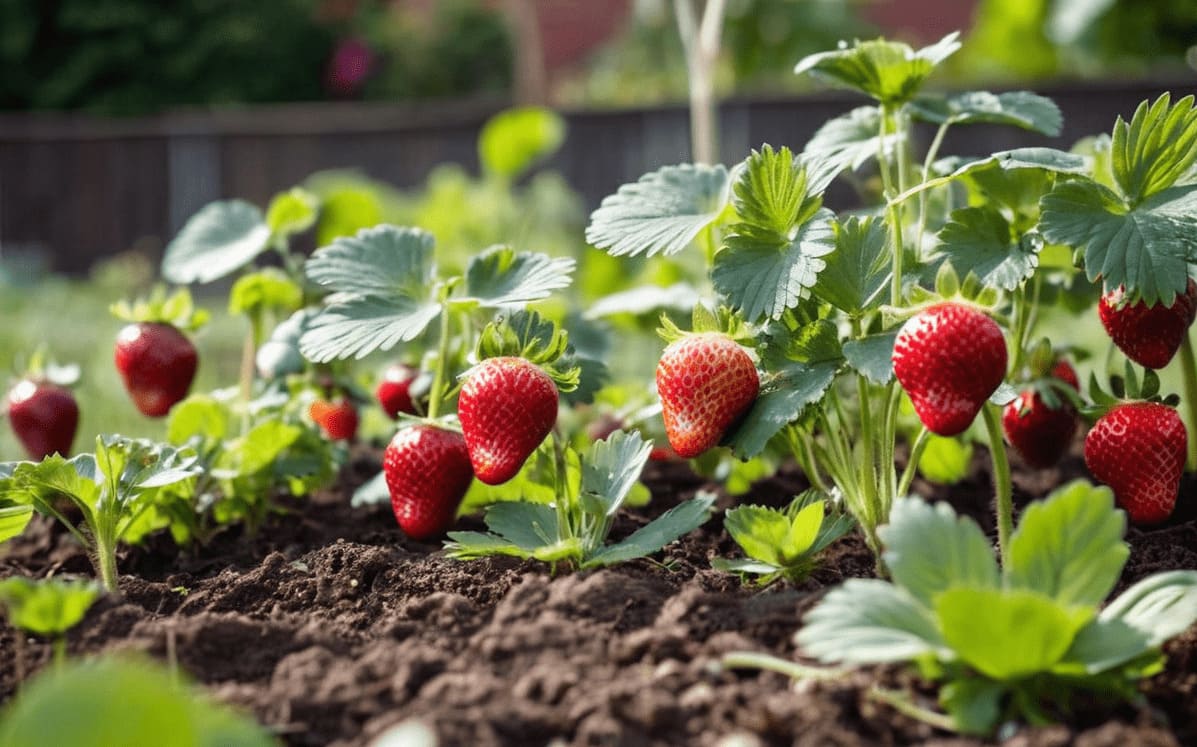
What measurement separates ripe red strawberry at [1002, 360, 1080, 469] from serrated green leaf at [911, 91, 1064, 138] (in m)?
0.34

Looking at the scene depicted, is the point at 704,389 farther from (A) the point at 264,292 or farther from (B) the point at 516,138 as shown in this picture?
(B) the point at 516,138

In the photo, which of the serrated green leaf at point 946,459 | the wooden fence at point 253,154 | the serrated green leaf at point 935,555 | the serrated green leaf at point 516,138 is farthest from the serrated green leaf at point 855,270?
the wooden fence at point 253,154

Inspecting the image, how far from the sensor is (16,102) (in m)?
12.5

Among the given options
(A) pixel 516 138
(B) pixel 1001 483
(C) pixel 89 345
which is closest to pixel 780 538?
(B) pixel 1001 483

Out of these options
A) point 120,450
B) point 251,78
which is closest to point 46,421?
point 120,450

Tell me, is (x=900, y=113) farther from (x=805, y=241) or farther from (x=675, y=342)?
(x=675, y=342)

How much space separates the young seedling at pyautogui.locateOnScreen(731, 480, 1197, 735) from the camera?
98cm

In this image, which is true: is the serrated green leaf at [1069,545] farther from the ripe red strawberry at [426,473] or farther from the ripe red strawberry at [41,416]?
the ripe red strawberry at [41,416]

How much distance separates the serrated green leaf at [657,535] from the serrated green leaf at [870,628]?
310 mm

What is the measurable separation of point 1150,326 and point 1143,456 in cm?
16

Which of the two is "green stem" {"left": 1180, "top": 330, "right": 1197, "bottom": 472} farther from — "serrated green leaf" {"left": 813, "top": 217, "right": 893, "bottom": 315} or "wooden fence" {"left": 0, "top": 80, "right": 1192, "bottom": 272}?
"wooden fence" {"left": 0, "top": 80, "right": 1192, "bottom": 272}

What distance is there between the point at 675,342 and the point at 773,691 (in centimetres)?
45

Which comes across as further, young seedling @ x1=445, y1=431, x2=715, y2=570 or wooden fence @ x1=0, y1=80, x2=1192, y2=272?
wooden fence @ x1=0, y1=80, x2=1192, y2=272

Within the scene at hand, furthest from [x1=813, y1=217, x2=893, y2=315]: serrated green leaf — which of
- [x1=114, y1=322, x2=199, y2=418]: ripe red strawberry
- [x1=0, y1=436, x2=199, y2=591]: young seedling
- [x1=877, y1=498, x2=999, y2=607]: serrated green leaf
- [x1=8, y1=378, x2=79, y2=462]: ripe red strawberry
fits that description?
[x1=8, y1=378, x2=79, y2=462]: ripe red strawberry
